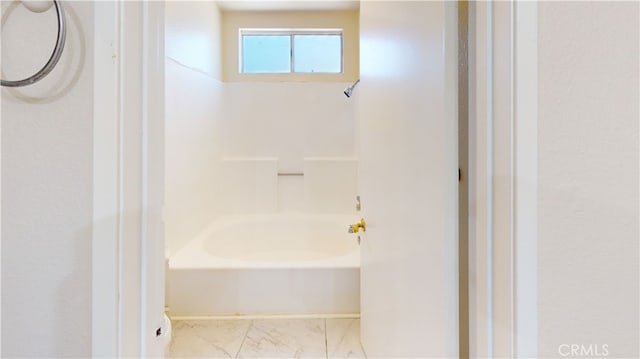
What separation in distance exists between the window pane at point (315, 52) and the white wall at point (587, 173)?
3.16m

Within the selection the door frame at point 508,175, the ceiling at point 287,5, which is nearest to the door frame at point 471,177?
the door frame at point 508,175

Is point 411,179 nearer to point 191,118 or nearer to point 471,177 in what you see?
point 471,177

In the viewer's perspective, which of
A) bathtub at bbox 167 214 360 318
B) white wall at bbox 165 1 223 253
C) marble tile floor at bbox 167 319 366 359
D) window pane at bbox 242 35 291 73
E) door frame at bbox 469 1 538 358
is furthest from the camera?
window pane at bbox 242 35 291 73

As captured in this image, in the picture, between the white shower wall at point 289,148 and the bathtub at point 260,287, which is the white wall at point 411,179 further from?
the white shower wall at point 289,148

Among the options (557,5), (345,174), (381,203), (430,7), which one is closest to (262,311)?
(381,203)

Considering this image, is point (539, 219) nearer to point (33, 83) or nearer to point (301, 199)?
point (33, 83)

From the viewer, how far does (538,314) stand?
1.89 ft

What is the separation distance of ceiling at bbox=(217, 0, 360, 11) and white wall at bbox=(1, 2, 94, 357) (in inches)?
117

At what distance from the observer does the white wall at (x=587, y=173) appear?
1.89 feet

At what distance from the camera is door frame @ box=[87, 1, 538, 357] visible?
567 millimetres

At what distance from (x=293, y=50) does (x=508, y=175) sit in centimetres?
338

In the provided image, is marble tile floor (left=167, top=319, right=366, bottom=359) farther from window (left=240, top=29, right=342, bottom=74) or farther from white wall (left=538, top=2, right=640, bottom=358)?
window (left=240, top=29, right=342, bottom=74)

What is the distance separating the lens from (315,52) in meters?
3.61

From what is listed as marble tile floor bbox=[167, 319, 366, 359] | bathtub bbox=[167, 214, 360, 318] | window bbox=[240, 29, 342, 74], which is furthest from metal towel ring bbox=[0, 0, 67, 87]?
window bbox=[240, 29, 342, 74]
